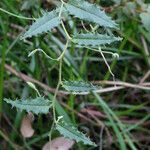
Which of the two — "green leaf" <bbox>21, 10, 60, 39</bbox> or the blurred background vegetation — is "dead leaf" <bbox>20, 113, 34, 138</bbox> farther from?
"green leaf" <bbox>21, 10, 60, 39</bbox>

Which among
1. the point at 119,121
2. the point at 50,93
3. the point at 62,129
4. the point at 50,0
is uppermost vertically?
the point at 50,0

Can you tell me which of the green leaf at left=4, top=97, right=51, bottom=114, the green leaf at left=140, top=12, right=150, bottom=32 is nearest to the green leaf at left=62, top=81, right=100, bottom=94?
the green leaf at left=4, top=97, right=51, bottom=114

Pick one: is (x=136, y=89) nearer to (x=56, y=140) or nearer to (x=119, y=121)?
(x=119, y=121)

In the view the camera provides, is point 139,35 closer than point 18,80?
No

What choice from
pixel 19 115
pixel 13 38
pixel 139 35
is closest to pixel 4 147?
pixel 19 115

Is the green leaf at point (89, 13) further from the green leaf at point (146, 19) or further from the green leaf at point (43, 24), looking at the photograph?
the green leaf at point (146, 19)

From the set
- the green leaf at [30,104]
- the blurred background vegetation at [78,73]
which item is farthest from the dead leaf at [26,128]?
the green leaf at [30,104]
